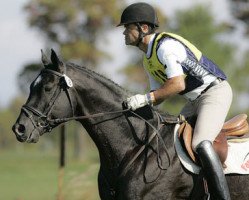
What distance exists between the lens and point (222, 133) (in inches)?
279

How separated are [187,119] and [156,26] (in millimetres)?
1089

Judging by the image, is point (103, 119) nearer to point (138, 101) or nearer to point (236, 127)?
point (138, 101)

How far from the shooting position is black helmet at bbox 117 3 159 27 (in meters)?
6.95

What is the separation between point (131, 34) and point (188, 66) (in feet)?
2.35

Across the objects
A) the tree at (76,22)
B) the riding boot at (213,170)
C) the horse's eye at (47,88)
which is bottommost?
the riding boot at (213,170)

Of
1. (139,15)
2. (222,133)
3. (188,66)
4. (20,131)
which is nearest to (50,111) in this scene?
(20,131)

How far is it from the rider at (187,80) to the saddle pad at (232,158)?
15cm

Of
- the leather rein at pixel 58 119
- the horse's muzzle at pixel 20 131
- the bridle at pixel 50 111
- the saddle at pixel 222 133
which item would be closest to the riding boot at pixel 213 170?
the saddle at pixel 222 133

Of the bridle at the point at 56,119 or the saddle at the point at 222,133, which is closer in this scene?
the bridle at the point at 56,119

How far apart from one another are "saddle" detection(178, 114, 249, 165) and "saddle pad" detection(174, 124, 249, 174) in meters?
0.06

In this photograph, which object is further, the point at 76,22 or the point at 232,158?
the point at 76,22

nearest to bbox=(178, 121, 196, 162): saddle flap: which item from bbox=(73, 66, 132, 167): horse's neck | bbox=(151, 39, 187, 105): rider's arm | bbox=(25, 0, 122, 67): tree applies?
bbox=(151, 39, 187, 105): rider's arm

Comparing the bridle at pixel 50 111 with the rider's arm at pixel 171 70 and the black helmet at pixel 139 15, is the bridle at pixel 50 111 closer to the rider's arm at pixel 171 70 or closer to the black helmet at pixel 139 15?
the rider's arm at pixel 171 70

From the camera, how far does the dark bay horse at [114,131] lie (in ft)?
21.7
